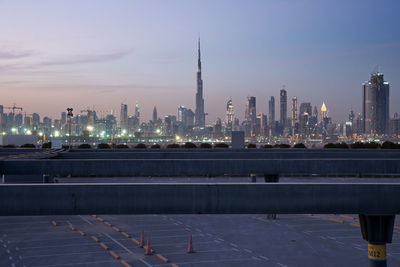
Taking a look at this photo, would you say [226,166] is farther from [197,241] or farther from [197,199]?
[197,199]

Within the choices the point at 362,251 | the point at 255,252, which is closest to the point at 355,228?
the point at 362,251

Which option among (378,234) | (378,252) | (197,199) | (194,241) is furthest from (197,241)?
(197,199)

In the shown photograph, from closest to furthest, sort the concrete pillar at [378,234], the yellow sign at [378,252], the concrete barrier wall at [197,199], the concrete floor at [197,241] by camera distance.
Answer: the concrete barrier wall at [197,199]
the concrete pillar at [378,234]
the yellow sign at [378,252]
the concrete floor at [197,241]

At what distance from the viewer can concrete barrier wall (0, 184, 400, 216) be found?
18.0 m

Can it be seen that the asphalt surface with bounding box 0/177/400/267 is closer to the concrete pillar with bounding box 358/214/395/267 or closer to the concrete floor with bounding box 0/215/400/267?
the concrete floor with bounding box 0/215/400/267

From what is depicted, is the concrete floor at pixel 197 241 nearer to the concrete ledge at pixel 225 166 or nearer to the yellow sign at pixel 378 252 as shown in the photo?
the concrete ledge at pixel 225 166

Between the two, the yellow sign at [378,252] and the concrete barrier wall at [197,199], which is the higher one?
the concrete barrier wall at [197,199]

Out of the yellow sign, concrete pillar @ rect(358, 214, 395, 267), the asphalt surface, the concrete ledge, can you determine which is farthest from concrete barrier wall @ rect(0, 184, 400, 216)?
the concrete ledge

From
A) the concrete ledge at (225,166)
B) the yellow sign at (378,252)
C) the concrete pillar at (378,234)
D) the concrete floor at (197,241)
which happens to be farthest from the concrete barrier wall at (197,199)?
the concrete ledge at (225,166)

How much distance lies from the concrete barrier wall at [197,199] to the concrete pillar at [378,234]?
936mm

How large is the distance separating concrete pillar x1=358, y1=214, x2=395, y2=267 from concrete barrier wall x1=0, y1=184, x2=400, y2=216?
0.94 metres

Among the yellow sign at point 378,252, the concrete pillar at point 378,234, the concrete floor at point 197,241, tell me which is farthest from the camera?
A: the concrete floor at point 197,241

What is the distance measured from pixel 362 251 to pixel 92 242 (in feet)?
65.8

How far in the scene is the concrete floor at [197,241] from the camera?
32.9 metres
